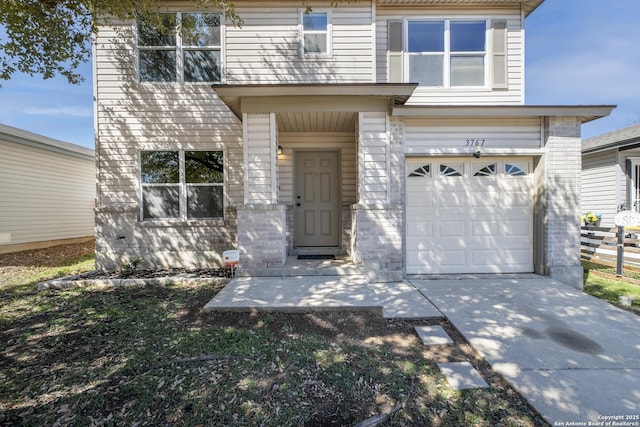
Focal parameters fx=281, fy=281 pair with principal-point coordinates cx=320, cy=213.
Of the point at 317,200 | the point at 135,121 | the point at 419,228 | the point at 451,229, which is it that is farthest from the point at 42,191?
the point at 451,229

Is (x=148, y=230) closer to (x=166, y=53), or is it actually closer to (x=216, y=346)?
(x=166, y=53)

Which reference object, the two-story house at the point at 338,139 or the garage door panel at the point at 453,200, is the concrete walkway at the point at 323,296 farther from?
the garage door panel at the point at 453,200

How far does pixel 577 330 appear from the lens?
10.8ft

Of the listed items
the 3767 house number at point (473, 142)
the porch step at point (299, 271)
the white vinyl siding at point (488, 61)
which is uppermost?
the white vinyl siding at point (488, 61)

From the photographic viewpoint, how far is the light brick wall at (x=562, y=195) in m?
5.32

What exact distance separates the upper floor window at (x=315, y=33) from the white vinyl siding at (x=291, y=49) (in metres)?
0.12

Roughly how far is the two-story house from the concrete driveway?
121 centimetres

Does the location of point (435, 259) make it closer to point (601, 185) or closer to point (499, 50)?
point (499, 50)

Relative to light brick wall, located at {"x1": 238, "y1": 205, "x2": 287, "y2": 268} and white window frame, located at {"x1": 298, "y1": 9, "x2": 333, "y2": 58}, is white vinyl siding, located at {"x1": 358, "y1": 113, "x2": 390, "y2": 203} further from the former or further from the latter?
white window frame, located at {"x1": 298, "y1": 9, "x2": 333, "y2": 58}

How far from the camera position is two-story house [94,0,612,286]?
216 inches

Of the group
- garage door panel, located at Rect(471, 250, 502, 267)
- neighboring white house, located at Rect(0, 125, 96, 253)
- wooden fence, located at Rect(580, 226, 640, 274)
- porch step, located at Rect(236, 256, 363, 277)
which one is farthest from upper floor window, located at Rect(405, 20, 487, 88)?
neighboring white house, located at Rect(0, 125, 96, 253)

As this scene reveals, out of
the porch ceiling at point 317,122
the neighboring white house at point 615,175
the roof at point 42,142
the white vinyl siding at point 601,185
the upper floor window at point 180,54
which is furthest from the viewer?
the white vinyl siding at point 601,185

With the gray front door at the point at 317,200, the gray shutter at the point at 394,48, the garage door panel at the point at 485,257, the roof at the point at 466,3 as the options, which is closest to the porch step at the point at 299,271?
the gray front door at the point at 317,200

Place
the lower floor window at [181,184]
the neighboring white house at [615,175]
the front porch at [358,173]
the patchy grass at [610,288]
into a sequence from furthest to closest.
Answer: the neighboring white house at [615,175], the lower floor window at [181,184], the front porch at [358,173], the patchy grass at [610,288]
